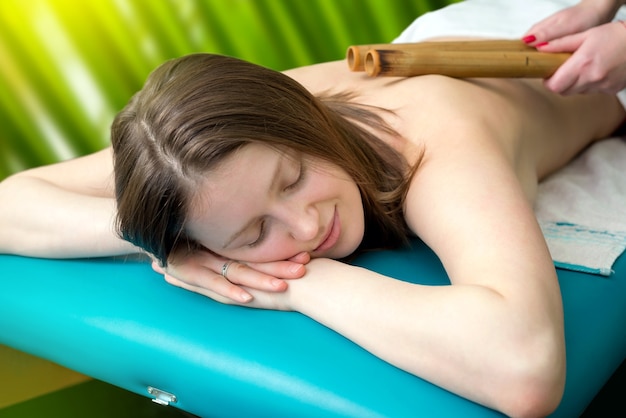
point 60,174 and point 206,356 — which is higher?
point 60,174

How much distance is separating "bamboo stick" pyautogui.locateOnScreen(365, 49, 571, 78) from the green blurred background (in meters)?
1.10

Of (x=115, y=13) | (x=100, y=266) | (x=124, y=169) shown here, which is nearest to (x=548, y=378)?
(x=124, y=169)

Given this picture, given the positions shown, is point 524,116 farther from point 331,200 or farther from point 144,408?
point 144,408

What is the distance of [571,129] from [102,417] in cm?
110

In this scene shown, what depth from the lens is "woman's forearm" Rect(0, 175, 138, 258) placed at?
1.37 metres

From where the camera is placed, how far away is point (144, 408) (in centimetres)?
151

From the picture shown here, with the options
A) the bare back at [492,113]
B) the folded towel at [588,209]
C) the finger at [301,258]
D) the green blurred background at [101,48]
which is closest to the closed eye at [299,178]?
the finger at [301,258]

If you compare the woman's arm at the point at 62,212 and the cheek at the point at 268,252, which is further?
the woman's arm at the point at 62,212

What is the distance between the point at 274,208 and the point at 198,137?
0.14 metres

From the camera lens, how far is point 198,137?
1078mm

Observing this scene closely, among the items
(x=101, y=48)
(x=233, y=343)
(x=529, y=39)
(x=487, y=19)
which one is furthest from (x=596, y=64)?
(x=101, y=48)

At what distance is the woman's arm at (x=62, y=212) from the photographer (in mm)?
1376

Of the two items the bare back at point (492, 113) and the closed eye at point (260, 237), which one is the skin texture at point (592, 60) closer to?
the bare back at point (492, 113)

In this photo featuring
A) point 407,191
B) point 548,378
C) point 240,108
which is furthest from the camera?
point 407,191
